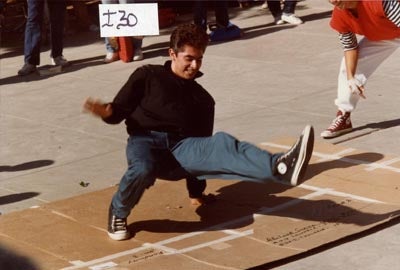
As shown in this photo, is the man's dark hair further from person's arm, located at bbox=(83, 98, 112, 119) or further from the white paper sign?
the white paper sign

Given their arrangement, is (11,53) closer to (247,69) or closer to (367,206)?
(247,69)

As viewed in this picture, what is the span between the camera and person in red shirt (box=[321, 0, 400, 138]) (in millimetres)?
8141

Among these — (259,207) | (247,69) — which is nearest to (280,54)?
(247,69)

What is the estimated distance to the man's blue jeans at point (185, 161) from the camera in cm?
631

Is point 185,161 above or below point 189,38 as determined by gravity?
below

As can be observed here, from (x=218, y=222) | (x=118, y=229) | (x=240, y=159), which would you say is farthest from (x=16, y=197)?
(x=240, y=159)

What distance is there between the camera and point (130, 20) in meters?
11.0

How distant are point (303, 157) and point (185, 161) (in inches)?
29.0

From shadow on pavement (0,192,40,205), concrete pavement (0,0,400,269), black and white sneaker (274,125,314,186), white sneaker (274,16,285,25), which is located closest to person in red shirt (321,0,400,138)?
concrete pavement (0,0,400,269)

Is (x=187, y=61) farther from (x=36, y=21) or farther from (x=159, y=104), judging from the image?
(x=36, y=21)

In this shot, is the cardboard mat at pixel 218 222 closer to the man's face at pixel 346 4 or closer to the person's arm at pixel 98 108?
the person's arm at pixel 98 108

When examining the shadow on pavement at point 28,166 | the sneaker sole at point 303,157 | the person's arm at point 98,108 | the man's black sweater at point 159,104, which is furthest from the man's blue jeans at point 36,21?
the sneaker sole at point 303,157

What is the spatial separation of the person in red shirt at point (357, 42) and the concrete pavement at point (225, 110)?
22 centimetres

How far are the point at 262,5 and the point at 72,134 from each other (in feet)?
20.8
